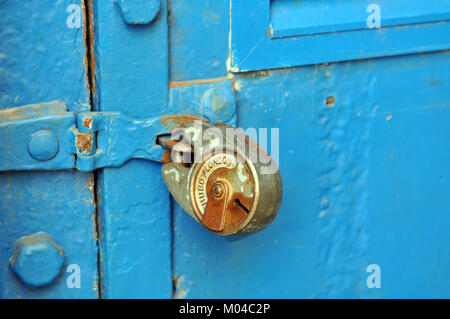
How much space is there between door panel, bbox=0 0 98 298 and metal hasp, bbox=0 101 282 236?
0.03 metres

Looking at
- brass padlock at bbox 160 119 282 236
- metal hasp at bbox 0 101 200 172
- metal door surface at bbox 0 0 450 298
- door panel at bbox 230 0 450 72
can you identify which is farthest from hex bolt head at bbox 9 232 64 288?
door panel at bbox 230 0 450 72

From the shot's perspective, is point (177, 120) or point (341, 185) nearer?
point (177, 120)

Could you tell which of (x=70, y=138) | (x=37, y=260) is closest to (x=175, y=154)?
(x=70, y=138)

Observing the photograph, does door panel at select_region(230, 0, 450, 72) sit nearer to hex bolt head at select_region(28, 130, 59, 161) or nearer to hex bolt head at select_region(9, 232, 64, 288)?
hex bolt head at select_region(28, 130, 59, 161)

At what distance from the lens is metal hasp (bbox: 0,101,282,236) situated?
2.91 feet

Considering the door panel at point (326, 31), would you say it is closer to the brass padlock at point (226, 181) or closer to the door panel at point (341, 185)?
the door panel at point (341, 185)

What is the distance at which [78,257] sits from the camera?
100 centimetres

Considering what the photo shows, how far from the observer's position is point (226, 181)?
0.89 m

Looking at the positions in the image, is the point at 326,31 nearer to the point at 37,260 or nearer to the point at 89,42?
the point at 89,42

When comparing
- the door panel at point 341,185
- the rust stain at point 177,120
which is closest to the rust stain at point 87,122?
the rust stain at point 177,120

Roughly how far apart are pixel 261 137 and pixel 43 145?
38cm

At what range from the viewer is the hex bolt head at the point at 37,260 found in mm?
957

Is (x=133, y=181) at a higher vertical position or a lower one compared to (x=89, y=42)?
lower
